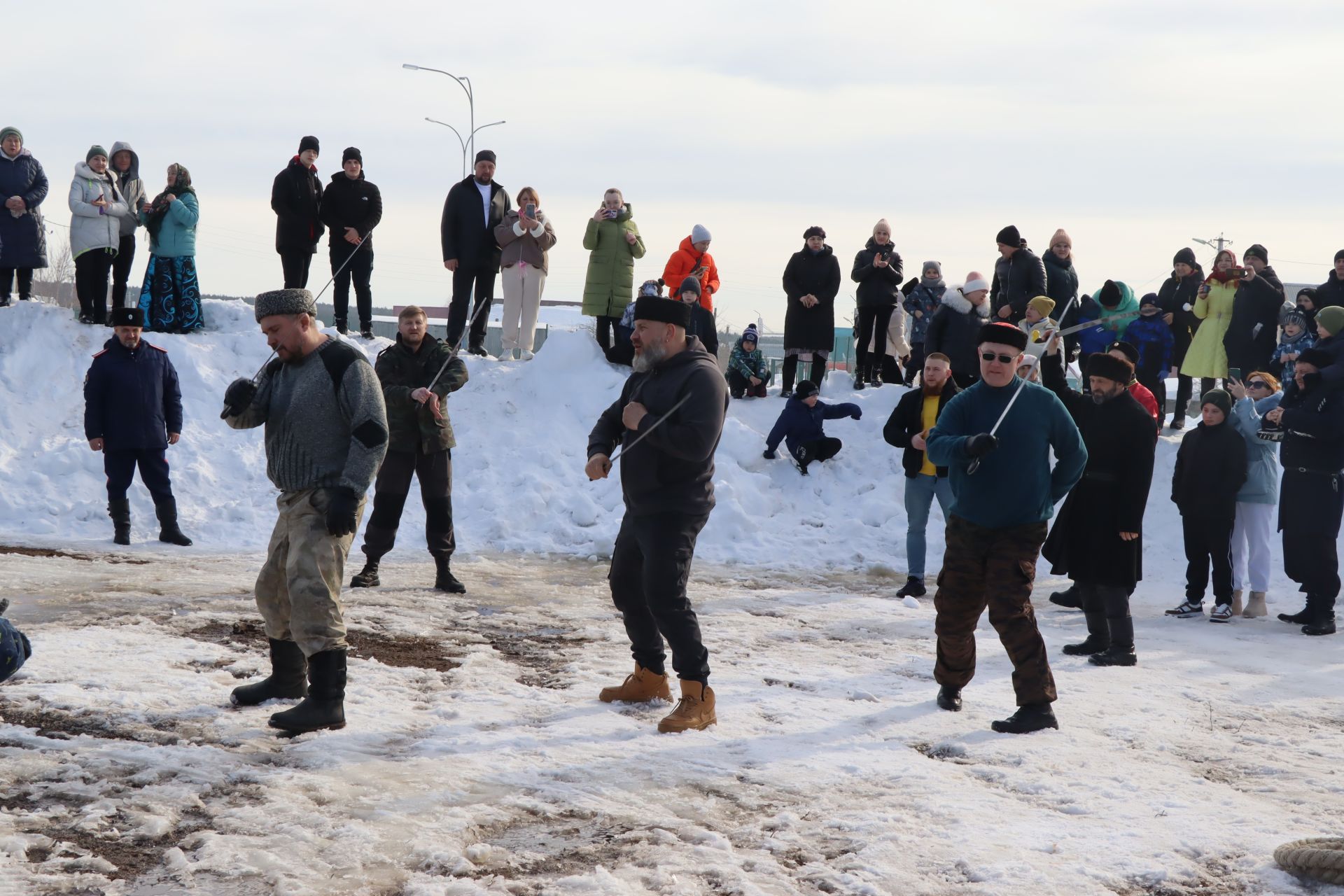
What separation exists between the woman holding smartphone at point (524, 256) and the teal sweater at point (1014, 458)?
879 cm

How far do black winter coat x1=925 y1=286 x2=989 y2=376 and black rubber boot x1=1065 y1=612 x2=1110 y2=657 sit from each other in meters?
5.35

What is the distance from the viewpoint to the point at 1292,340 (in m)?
11.7

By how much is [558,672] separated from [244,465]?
695cm

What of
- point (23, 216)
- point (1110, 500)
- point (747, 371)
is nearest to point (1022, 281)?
point (747, 371)

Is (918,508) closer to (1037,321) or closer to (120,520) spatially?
(1037,321)

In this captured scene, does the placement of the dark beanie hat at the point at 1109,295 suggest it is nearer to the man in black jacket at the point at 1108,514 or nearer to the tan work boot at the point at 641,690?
the man in black jacket at the point at 1108,514

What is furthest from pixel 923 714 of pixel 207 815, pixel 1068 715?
pixel 207 815

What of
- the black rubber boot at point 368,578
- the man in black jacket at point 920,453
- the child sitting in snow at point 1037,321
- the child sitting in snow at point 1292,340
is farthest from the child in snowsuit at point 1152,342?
the black rubber boot at point 368,578

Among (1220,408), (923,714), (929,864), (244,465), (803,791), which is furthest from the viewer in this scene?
(244,465)

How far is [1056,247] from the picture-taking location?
44.2 feet

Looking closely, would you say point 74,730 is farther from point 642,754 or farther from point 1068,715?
point 1068,715

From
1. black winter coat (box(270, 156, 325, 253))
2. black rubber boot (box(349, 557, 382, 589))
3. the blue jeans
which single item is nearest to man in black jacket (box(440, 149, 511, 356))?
black winter coat (box(270, 156, 325, 253))

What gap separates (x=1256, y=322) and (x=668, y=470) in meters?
10.4

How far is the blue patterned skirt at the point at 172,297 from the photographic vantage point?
13820mm
